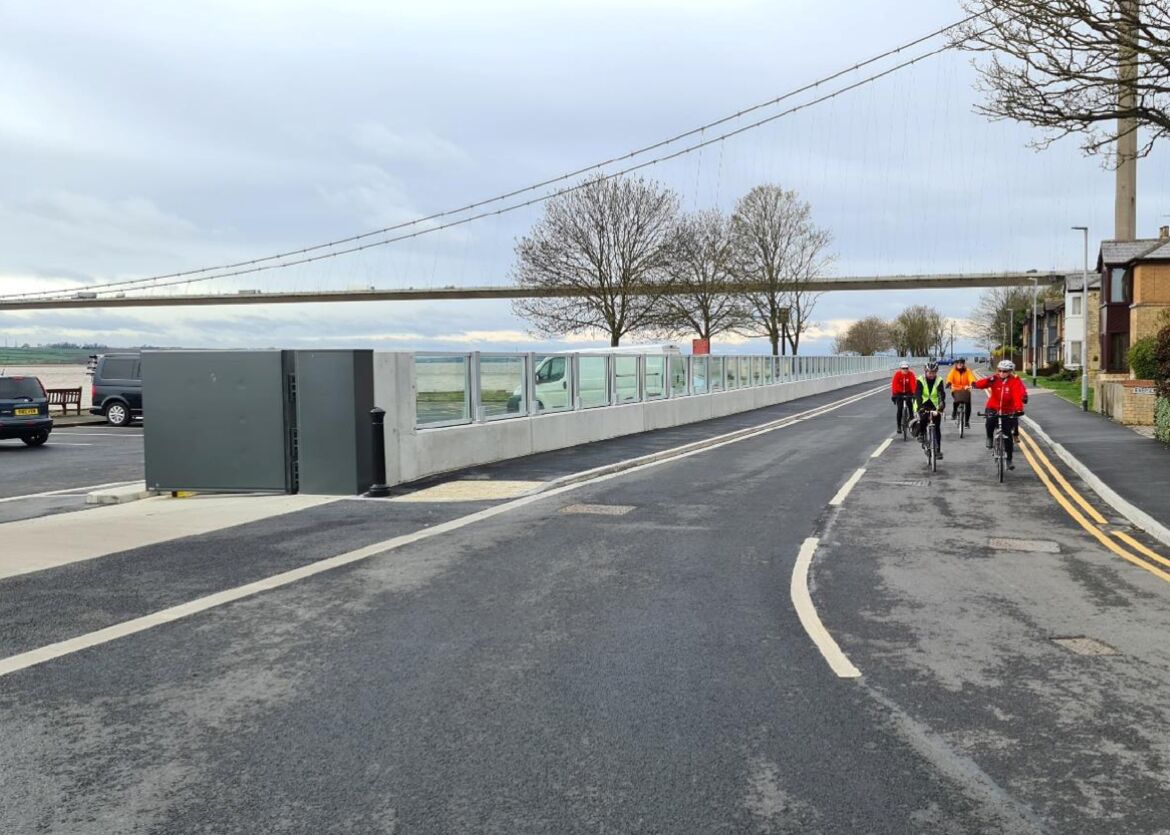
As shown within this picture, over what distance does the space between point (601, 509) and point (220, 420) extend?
5.24 metres

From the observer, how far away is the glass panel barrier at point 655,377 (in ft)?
83.6

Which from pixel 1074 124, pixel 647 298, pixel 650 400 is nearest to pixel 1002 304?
pixel 647 298

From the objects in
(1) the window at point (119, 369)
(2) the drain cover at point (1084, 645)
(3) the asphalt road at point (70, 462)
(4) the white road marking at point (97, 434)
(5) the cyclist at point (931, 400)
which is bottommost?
(4) the white road marking at point (97, 434)

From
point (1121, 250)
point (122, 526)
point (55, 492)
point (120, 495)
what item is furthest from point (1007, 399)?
point (1121, 250)

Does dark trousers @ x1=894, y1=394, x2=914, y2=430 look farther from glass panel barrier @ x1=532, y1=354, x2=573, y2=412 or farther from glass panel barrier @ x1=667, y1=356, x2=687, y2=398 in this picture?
glass panel barrier @ x1=532, y1=354, x2=573, y2=412

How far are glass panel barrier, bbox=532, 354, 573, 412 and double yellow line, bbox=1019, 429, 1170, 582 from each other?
8760mm

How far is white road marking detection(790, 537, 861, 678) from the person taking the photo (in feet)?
17.6

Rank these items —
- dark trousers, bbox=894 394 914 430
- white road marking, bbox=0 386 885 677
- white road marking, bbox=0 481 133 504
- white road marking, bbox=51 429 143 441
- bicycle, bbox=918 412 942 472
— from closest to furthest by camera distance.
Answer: white road marking, bbox=0 386 885 677, white road marking, bbox=0 481 133 504, bicycle, bbox=918 412 942 472, dark trousers, bbox=894 394 914 430, white road marking, bbox=51 429 143 441

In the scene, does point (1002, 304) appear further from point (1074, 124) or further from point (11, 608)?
point (11, 608)

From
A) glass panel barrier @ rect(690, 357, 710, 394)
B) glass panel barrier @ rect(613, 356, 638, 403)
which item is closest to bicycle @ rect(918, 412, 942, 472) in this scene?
glass panel barrier @ rect(613, 356, 638, 403)

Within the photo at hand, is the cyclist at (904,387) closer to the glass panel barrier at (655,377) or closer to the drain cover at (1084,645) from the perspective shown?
the glass panel barrier at (655,377)

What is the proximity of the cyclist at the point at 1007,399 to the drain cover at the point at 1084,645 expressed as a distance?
939cm

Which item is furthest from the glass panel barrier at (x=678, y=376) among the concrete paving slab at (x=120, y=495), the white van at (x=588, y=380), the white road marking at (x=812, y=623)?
the white road marking at (x=812, y=623)

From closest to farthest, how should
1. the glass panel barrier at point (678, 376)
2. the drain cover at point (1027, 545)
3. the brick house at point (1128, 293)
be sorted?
1. the drain cover at point (1027, 545)
2. the glass panel barrier at point (678, 376)
3. the brick house at point (1128, 293)
